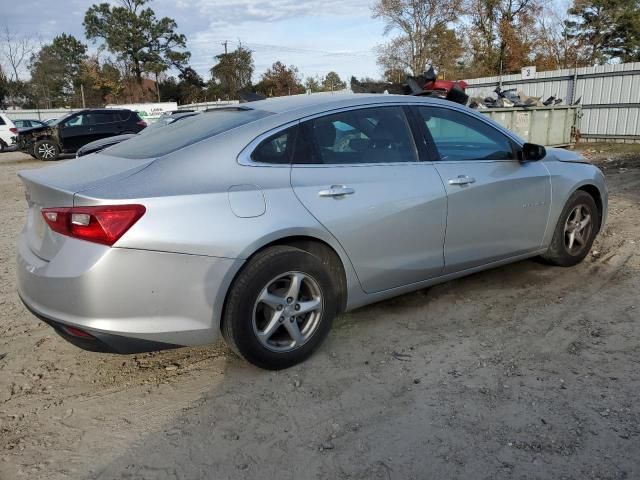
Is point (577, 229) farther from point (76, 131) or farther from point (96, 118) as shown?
point (76, 131)

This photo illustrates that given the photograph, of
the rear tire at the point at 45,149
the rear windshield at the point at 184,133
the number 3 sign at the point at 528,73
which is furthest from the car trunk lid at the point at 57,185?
the number 3 sign at the point at 528,73

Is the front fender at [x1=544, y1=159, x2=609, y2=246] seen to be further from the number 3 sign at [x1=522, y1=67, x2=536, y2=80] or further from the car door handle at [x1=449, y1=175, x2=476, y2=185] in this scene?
the number 3 sign at [x1=522, y1=67, x2=536, y2=80]

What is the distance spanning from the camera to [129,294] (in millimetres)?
2574

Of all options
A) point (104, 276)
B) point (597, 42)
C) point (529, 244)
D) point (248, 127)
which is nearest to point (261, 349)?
point (104, 276)

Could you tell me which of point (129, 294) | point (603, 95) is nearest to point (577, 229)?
point (129, 294)

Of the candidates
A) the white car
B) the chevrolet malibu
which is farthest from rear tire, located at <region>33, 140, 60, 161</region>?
the chevrolet malibu

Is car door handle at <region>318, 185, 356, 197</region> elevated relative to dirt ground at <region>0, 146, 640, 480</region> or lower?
elevated

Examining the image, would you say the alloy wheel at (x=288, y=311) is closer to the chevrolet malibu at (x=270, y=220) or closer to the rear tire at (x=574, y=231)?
the chevrolet malibu at (x=270, y=220)

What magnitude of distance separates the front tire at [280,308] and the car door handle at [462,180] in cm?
113

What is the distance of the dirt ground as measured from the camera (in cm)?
234

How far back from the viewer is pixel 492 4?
36.9m

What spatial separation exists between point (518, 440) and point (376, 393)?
2.48ft

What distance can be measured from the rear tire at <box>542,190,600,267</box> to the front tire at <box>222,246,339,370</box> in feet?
7.73

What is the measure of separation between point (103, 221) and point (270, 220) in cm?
84
